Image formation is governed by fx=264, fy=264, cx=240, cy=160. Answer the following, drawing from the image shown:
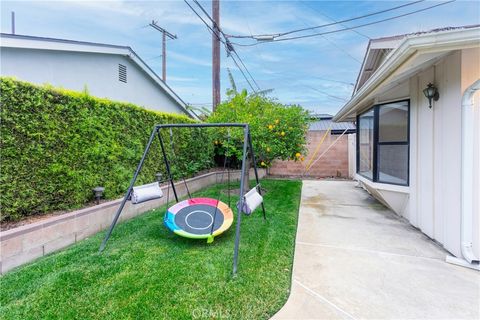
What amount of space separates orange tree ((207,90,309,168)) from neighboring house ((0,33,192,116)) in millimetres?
3194

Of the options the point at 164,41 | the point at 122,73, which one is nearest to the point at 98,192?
the point at 122,73

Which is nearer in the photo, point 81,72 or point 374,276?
point 374,276

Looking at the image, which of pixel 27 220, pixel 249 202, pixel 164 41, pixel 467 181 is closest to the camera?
pixel 467 181

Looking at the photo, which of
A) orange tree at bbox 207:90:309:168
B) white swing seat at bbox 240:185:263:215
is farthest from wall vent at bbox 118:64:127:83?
white swing seat at bbox 240:185:263:215

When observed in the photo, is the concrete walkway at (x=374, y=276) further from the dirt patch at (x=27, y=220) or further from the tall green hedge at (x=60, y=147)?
the tall green hedge at (x=60, y=147)

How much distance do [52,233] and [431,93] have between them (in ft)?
18.4

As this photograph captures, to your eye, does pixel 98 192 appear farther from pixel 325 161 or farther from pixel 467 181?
pixel 325 161

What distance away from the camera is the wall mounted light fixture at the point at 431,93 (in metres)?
3.86

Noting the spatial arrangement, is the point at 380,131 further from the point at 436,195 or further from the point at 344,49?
the point at 344,49

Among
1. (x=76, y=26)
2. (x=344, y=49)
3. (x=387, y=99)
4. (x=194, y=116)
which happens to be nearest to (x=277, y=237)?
(x=387, y=99)

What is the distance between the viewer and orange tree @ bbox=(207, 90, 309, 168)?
21.8 feet

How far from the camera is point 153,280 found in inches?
108

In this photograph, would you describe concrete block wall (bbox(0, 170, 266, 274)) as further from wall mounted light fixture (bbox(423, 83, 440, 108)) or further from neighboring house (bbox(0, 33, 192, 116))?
wall mounted light fixture (bbox(423, 83, 440, 108))

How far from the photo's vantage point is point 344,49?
40.8ft
